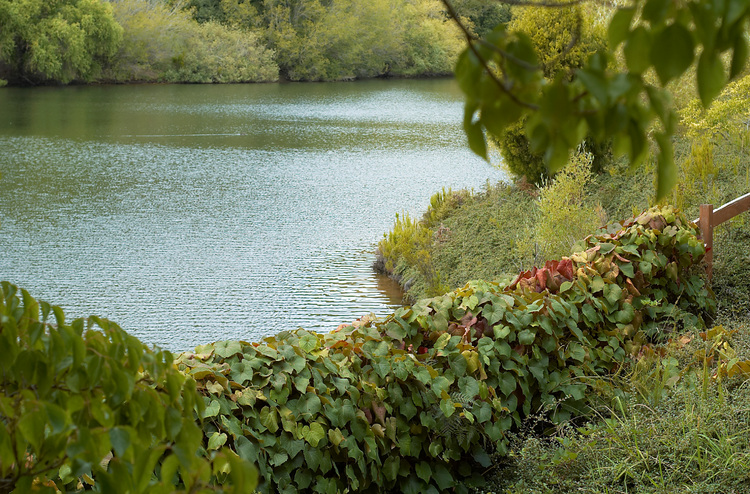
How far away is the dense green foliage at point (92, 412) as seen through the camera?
37.9 inches

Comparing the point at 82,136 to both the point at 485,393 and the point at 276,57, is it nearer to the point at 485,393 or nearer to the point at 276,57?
the point at 485,393

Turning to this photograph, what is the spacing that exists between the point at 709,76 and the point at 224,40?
36.5 metres

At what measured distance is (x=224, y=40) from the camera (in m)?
35.2

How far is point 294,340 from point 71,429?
6.60 ft

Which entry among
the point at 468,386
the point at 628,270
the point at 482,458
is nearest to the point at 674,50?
the point at 468,386

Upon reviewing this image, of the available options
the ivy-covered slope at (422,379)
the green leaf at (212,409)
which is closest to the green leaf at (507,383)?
the ivy-covered slope at (422,379)

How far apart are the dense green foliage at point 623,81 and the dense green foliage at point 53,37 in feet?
99.1

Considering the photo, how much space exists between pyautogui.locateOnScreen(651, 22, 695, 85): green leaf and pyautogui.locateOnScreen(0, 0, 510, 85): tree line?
3038cm

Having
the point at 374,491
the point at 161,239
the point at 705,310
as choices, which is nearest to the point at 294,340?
the point at 374,491

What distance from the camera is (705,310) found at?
14.4 ft

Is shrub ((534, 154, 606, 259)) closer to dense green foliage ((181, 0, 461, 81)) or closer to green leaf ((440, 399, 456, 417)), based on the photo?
green leaf ((440, 399, 456, 417))

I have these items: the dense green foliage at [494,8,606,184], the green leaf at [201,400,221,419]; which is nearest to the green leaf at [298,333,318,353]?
the green leaf at [201,400,221,419]

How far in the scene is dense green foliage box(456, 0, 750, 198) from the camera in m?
0.78

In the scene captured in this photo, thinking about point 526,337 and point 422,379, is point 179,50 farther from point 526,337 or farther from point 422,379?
point 422,379
